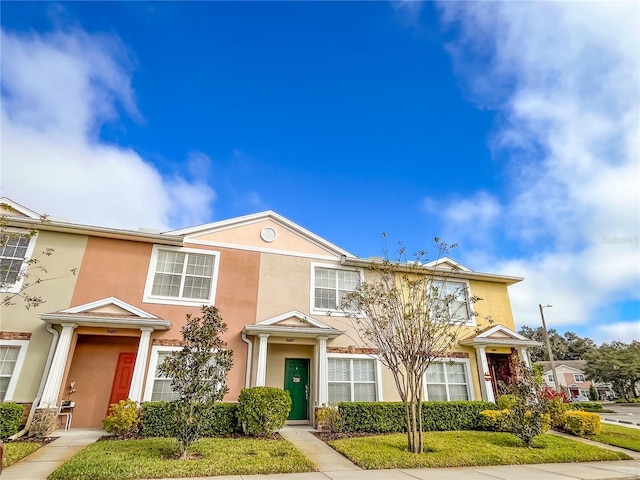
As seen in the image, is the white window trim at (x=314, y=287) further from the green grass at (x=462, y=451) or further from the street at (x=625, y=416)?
the street at (x=625, y=416)

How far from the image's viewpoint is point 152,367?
10742 mm

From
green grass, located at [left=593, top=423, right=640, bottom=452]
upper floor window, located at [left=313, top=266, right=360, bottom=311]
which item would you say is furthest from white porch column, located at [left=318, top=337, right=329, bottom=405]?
green grass, located at [left=593, top=423, right=640, bottom=452]

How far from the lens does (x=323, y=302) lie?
13.4 meters

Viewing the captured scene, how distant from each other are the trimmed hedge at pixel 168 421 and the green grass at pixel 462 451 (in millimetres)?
3124

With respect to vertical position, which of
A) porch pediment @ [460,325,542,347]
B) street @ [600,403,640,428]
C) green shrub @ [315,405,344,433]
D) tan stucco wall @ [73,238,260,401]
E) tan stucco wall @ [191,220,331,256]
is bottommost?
street @ [600,403,640,428]

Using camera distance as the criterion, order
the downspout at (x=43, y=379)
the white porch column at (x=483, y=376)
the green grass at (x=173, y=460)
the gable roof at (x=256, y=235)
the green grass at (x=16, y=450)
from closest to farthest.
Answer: the green grass at (x=173, y=460) < the green grass at (x=16, y=450) < the downspout at (x=43, y=379) < the gable roof at (x=256, y=235) < the white porch column at (x=483, y=376)

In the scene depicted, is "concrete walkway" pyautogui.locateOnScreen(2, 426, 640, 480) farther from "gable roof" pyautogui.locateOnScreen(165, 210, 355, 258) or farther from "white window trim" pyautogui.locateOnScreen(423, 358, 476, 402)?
"gable roof" pyautogui.locateOnScreen(165, 210, 355, 258)

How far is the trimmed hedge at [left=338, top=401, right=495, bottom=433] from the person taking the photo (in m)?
10.7

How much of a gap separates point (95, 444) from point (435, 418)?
33.5 ft

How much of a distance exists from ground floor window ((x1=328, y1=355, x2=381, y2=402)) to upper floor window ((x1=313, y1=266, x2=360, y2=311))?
2.10 meters

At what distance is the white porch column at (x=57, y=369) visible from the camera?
9359 mm

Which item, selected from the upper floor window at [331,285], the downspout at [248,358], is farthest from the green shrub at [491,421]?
the downspout at [248,358]

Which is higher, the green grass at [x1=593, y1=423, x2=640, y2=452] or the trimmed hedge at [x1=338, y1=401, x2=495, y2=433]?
the trimmed hedge at [x1=338, y1=401, x2=495, y2=433]

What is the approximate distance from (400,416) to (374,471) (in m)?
4.85
